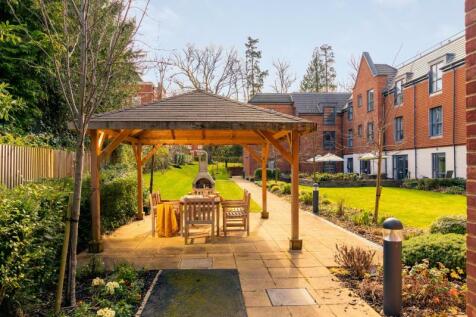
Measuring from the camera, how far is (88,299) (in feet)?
14.3

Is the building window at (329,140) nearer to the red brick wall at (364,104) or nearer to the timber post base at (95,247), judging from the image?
the red brick wall at (364,104)

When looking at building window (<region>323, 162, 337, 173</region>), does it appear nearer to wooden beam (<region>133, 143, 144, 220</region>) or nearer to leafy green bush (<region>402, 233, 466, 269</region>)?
wooden beam (<region>133, 143, 144, 220</region>)

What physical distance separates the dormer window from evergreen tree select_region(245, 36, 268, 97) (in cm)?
2376

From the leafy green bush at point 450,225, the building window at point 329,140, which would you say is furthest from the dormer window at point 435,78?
the leafy green bush at point 450,225

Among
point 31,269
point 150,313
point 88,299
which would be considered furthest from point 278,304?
point 31,269

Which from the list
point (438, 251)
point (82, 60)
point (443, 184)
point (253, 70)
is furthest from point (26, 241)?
point (253, 70)

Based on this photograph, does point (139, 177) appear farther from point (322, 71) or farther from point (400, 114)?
point (322, 71)

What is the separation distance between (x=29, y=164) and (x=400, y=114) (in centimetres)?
2473

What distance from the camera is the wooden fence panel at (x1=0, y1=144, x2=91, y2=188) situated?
18.1 ft

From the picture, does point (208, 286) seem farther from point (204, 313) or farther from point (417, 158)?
point (417, 158)

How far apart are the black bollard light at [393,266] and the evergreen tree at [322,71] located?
149ft

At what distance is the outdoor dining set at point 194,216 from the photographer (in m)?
7.66

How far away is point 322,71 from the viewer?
47750mm

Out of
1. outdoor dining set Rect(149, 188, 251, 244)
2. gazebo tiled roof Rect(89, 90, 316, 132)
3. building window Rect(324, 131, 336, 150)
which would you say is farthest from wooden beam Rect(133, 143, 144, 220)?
building window Rect(324, 131, 336, 150)
